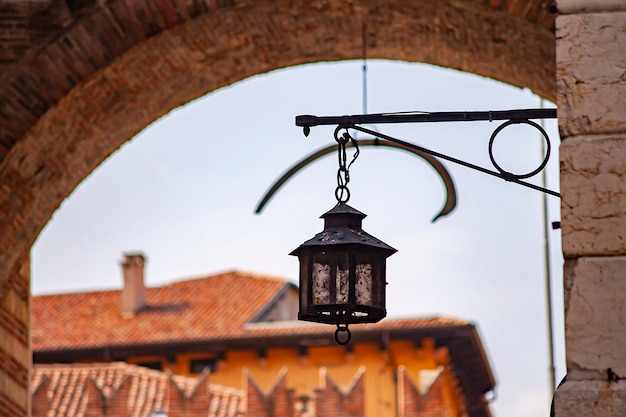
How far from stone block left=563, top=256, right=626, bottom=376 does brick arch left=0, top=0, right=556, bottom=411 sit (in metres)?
3.64

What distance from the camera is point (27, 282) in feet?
35.4

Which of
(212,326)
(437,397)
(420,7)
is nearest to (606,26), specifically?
(420,7)

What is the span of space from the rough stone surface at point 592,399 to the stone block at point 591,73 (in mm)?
796

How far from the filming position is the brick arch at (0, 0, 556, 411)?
8.94 m

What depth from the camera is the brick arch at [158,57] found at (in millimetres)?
8938

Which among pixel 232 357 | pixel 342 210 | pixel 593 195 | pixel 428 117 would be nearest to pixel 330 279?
pixel 342 210

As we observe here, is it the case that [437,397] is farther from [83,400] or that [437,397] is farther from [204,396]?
[83,400]

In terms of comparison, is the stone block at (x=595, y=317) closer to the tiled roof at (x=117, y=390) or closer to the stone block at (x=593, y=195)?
the stone block at (x=593, y=195)

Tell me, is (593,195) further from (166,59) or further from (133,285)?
(133,285)

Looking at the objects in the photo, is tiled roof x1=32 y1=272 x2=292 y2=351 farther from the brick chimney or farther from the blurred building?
the brick chimney

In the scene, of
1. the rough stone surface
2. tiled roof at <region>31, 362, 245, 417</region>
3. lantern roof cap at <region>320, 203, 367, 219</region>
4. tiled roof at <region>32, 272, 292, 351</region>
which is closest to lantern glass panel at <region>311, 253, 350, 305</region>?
lantern roof cap at <region>320, 203, 367, 219</region>

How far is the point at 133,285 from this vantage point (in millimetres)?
40594

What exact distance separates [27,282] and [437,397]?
18.8m

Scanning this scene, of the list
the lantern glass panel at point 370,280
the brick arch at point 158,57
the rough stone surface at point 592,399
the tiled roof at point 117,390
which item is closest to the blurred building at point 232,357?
the tiled roof at point 117,390
